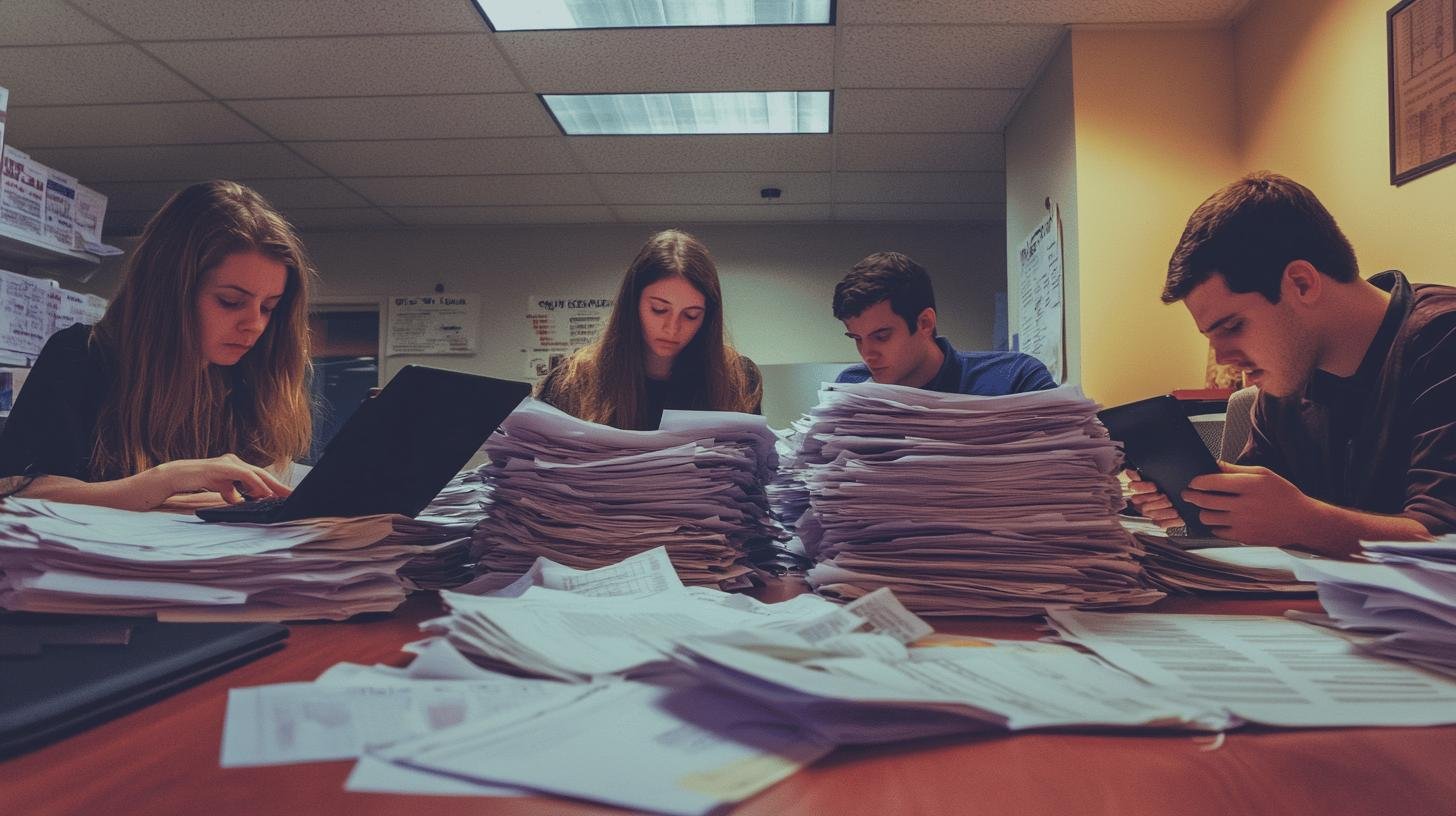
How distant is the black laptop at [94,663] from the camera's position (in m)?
0.35

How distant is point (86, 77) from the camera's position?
2.75m

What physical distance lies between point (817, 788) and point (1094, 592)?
434mm

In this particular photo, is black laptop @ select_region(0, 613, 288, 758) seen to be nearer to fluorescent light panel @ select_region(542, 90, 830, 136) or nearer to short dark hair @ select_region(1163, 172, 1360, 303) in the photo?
short dark hair @ select_region(1163, 172, 1360, 303)

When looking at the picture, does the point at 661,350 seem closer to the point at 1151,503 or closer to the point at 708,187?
the point at 1151,503

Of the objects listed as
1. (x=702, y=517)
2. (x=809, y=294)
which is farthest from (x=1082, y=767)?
(x=809, y=294)

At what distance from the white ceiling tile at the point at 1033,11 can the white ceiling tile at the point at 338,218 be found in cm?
292

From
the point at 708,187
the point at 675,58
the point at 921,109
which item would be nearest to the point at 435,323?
the point at 708,187

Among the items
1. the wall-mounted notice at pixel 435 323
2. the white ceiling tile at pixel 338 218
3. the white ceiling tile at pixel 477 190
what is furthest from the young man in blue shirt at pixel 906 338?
the white ceiling tile at pixel 338 218

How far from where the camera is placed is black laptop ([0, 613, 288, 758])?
345mm

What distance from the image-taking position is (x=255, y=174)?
3.65 metres

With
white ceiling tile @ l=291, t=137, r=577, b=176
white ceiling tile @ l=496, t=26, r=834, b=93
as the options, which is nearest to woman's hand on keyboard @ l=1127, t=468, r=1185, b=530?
white ceiling tile @ l=496, t=26, r=834, b=93

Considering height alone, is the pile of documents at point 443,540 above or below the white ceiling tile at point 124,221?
below

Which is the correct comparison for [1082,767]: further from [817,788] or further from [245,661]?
[245,661]

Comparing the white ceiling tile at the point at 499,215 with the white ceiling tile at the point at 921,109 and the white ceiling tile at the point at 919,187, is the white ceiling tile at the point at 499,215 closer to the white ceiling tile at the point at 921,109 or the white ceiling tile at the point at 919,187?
the white ceiling tile at the point at 919,187
